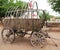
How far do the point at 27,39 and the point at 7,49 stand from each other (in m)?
1.03

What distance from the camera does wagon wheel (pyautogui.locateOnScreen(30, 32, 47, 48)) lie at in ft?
15.7

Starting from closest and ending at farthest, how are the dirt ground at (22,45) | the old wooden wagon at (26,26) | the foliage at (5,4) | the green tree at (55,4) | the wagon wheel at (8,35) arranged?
1. the dirt ground at (22,45)
2. the old wooden wagon at (26,26)
3. the wagon wheel at (8,35)
4. the green tree at (55,4)
5. the foliage at (5,4)

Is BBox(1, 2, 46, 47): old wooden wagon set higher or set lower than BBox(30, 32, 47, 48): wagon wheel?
higher

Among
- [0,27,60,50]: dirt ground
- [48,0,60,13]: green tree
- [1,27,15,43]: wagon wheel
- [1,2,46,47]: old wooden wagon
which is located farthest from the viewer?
[48,0,60,13]: green tree

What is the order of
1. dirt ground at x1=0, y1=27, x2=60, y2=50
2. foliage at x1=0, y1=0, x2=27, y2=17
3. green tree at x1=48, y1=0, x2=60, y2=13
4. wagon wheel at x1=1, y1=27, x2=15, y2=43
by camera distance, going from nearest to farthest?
dirt ground at x1=0, y1=27, x2=60, y2=50 → wagon wheel at x1=1, y1=27, x2=15, y2=43 → green tree at x1=48, y1=0, x2=60, y2=13 → foliage at x1=0, y1=0, x2=27, y2=17

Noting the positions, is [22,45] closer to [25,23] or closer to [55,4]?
[25,23]

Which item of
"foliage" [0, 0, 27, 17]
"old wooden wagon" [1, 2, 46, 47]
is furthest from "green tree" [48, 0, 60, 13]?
"old wooden wagon" [1, 2, 46, 47]

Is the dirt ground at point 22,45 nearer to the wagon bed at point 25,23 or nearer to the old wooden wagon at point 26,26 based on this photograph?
the old wooden wagon at point 26,26

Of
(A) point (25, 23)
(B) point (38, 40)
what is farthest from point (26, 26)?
(B) point (38, 40)

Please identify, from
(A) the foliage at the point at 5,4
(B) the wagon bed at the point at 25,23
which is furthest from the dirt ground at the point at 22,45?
(A) the foliage at the point at 5,4

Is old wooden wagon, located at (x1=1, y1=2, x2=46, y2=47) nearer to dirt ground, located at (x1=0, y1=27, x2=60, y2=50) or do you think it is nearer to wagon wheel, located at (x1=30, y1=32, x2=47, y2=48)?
wagon wheel, located at (x1=30, y1=32, x2=47, y2=48)

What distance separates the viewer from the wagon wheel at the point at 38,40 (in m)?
4.79

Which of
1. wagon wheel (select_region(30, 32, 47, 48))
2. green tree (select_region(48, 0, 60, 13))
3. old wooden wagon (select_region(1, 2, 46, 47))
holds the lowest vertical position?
wagon wheel (select_region(30, 32, 47, 48))

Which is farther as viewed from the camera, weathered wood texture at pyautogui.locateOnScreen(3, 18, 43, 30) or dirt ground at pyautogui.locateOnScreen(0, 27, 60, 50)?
weathered wood texture at pyautogui.locateOnScreen(3, 18, 43, 30)
